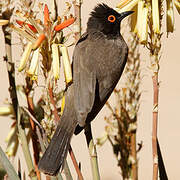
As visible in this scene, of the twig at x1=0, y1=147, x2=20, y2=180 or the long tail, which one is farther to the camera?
the long tail

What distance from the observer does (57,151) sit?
294cm

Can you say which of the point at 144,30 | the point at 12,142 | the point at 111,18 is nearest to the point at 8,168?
the point at 12,142

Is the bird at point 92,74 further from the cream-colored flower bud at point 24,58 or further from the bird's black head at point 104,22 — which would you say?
the cream-colored flower bud at point 24,58

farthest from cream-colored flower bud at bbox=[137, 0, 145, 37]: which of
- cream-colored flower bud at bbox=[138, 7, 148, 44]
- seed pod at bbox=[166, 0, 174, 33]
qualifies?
seed pod at bbox=[166, 0, 174, 33]

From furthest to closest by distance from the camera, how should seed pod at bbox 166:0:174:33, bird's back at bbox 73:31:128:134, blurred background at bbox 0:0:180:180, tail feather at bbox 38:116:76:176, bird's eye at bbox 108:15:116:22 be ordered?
blurred background at bbox 0:0:180:180 → bird's eye at bbox 108:15:116:22 → bird's back at bbox 73:31:128:134 → seed pod at bbox 166:0:174:33 → tail feather at bbox 38:116:76:176

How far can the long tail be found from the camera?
2.57 metres

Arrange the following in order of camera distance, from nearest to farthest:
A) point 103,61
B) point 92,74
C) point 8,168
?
point 8,168 < point 92,74 < point 103,61

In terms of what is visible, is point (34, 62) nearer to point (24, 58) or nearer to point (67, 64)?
point (24, 58)

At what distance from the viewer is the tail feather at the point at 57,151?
2.56m

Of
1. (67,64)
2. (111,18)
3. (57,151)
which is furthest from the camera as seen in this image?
(111,18)

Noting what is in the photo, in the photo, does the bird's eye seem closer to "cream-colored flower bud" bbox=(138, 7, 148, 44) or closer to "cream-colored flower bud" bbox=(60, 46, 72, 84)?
"cream-colored flower bud" bbox=(138, 7, 148, 44)

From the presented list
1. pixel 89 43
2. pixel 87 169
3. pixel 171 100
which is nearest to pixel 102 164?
pixel 87 169

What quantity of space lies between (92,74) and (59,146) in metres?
0.73

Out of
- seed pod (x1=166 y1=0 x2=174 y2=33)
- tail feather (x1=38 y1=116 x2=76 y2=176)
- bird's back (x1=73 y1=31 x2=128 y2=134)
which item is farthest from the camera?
bird's back (x1=73 y1=31 x2=128 y2=134)
